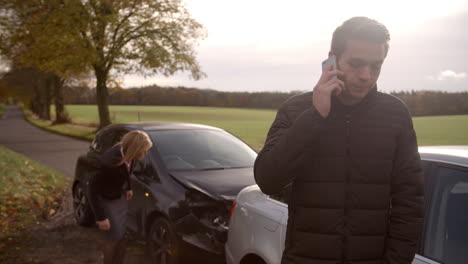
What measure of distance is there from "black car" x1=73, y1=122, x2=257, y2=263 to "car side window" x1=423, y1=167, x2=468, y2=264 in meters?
2.52

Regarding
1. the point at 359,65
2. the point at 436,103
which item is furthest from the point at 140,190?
the point at 436,103

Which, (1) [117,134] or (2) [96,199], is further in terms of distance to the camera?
(1) [117,134]

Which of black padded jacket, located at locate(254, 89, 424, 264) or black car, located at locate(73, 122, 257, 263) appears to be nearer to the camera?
black padded jacket, located at locate(254, 89, 424, 264)

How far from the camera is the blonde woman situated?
430 cm

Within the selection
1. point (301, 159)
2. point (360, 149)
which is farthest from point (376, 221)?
point (301, 159)

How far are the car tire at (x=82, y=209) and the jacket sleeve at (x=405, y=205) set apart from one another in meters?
5.60

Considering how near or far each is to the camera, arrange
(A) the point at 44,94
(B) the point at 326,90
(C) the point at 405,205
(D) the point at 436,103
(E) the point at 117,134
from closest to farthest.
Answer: (B) the point at 326,90, (C) the point at 405,205, (E) the point at 117,134, (D) the point at 436,103, (A) the point at 44,94

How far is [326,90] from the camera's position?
6.07ft

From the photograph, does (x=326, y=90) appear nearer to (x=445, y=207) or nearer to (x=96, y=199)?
(x=445, y=207)

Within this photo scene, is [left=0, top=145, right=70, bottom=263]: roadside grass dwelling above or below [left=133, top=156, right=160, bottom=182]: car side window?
below

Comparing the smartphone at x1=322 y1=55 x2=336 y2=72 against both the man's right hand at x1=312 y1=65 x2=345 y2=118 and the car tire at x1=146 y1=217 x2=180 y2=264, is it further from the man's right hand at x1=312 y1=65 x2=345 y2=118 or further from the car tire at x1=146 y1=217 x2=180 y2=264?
the car tire at x1=146 y1=217 x2=180 y2=264

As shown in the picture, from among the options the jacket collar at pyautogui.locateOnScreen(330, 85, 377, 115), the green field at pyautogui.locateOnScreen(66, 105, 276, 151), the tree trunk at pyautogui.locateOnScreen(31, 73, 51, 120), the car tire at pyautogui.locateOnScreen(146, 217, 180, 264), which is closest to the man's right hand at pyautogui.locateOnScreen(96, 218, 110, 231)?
the car tire at pyautogui.locateOnScreen(146, 217, 180, 264)

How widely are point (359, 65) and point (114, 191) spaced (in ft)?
10.2

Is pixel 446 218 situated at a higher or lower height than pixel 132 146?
lower
